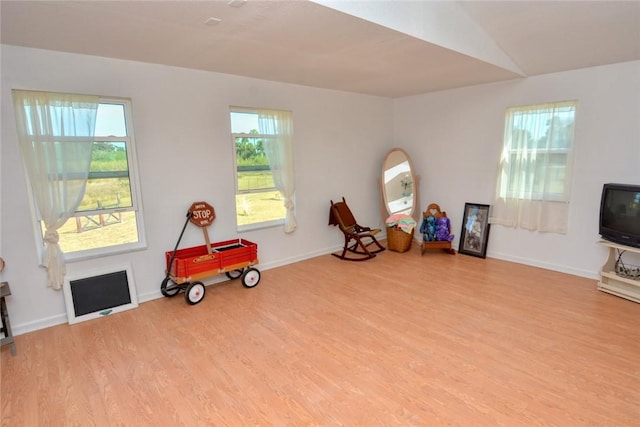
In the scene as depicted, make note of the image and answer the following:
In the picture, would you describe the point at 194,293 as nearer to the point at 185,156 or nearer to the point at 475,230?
the point at 185,156

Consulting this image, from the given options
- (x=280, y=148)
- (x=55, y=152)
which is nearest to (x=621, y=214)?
(x=280, y=148)

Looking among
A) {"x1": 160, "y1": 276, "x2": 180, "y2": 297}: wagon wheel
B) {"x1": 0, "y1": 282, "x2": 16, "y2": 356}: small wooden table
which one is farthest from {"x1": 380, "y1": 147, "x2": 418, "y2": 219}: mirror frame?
{"x1": 0, "y1": 282, "x2": 16, "y2": 356}: small wooden table

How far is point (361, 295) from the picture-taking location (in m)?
3.69

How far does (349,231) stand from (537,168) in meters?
2.52

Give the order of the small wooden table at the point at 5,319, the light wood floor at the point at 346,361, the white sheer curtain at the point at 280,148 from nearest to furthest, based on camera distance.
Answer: the light wood floor at the point at 346,361 < the small wooden table at the point at 5,319 < the white sheer curtain at the point at 280,148

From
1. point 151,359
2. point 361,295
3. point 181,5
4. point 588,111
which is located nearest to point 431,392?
point 361,295

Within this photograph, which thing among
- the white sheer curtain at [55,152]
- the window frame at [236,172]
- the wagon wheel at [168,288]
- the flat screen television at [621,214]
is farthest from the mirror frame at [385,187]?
the white sheer curtain at [55,152]

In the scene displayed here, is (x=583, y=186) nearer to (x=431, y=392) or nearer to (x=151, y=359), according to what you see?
(x=431, y=392)

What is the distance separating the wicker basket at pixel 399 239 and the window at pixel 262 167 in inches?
62.5

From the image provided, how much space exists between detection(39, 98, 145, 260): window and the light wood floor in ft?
2.42

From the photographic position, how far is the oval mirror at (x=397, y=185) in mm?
5629

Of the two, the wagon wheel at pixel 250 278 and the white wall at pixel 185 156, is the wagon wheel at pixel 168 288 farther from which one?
the wagon wheel at pixel 250 278

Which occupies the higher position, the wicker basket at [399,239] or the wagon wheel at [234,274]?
the wicker basket at [399,239]

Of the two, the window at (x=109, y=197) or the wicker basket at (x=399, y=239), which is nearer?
the window at (x=109, y=197)
